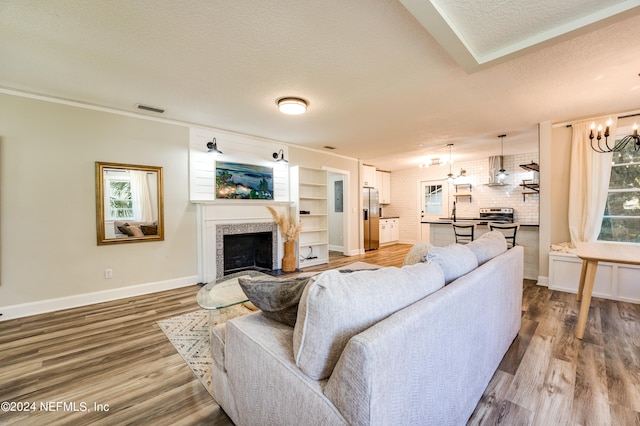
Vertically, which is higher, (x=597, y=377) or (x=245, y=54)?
(x=245, y=54)

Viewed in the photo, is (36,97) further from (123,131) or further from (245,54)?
(245,54)

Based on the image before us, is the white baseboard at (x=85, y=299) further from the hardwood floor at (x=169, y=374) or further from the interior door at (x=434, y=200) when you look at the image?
the interior door at (x=434, y=200)

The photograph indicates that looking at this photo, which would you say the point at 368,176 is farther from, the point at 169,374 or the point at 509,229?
the point at 169,374

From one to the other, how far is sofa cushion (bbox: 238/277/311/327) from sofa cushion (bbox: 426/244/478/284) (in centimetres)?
81

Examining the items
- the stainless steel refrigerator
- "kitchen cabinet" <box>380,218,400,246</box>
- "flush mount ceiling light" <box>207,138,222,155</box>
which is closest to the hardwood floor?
"flush mount ceiling light" <box>207,138,222,155</box>

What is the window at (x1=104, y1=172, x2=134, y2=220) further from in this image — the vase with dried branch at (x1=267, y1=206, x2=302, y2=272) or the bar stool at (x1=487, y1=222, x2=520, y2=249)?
the bar stool at (x1=487, y1=222, x2=520, y2=249)

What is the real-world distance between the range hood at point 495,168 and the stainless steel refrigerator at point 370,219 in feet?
9.81

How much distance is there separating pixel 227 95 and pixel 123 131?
65.1 inches

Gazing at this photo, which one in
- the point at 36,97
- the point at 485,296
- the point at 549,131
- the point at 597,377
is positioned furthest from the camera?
the point at 549,131

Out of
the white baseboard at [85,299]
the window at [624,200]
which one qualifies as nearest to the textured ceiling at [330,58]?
the window at [624,200]

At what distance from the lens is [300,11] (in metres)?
1.75

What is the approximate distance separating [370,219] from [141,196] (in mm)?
5451

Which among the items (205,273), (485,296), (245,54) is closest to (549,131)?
(485,296)

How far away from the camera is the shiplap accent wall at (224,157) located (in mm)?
4082
